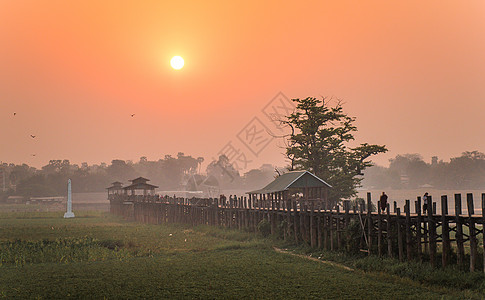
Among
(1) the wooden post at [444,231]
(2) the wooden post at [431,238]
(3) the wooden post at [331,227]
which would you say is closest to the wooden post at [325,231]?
(3) the wooden post at [331,227]

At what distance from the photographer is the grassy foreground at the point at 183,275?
21.8 meters

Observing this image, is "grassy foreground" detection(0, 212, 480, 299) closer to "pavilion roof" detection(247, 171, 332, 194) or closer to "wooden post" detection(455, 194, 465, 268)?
"wooden post" detection(455, 194, 465, 268)

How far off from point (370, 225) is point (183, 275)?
10.3m

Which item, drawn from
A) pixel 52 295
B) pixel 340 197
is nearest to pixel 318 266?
pixel 52 295

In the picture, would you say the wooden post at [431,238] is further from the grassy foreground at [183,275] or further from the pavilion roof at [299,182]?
the pavilion roof at [299,182]

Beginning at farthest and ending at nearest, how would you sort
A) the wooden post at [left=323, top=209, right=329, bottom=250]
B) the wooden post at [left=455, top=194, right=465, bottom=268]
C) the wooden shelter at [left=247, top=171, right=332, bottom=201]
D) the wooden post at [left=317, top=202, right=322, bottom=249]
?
the wooden shelter at [left=247, top=171, right=332, bottom=201] < the wooden post at [left=317, top=202, right=322, bottom=249] < the wooden post at [left=323, top=209, right=329, bottom=250] < the wooden post at [left=455, top=194, right=465, bottom=268]

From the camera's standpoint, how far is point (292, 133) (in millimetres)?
60188

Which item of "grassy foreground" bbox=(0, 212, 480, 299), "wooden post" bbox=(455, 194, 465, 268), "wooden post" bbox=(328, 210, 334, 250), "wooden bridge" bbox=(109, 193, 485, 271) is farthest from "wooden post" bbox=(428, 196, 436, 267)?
"wooden post" bbox=(328, 210, 334, 250)

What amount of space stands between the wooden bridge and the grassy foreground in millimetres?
2379

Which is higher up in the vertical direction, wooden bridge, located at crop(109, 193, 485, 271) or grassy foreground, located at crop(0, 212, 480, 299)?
wooden bridge, located at crop(109, 193, 485, 271)

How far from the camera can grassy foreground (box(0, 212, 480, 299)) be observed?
2184 cm

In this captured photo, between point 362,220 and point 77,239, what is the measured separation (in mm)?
23882

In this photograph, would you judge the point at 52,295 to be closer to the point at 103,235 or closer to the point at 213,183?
the point at 103,235

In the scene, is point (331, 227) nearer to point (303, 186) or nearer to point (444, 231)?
point (444, 231)
